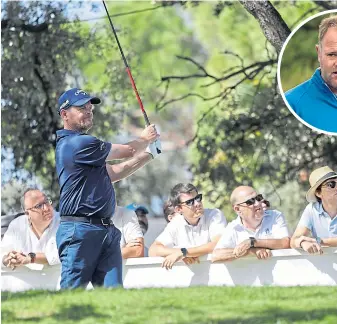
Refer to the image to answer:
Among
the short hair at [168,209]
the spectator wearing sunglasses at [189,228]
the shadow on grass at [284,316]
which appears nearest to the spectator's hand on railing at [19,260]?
the spectator wearing sunglasses at [189,228]

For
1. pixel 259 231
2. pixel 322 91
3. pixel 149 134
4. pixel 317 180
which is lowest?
pixel 259 231

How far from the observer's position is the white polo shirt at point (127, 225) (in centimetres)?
965

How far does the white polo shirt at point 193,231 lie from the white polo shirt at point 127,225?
0.73ft

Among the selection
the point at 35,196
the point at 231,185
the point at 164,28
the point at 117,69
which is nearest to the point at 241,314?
the point at 35,196

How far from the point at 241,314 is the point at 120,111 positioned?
12.0 metres

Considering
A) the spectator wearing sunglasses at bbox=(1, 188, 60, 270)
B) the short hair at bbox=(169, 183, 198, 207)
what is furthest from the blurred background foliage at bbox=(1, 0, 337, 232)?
the spectator wearing sunglasses at bbox=(1, 188, 60, 270)

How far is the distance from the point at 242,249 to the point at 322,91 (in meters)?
2.33

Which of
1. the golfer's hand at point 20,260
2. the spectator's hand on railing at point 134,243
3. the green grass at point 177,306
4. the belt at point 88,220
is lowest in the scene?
the green grass at point 177,306

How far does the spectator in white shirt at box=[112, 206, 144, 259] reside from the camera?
9.59m

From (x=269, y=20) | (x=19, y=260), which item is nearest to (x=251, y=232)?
(x=19, y=260)

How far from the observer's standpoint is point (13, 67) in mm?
16703

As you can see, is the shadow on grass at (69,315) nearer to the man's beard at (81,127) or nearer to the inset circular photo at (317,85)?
the man's beard at (81,127)

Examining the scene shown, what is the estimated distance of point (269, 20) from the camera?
37.9 ft

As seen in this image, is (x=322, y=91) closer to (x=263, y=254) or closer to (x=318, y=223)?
(x=318, y=223)
